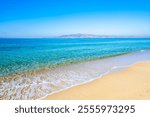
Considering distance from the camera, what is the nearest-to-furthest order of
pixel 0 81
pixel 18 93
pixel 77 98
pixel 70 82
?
pixel 77 98 → pixel 18 93 → pixel 70 82 → pixel 0 81

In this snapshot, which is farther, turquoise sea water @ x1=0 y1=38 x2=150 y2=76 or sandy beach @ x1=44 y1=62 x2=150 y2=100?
turquoise sea water @ x1=0 y1=38 x2=150 y2=76

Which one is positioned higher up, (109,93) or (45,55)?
(45,55)

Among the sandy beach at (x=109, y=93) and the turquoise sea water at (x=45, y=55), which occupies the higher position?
the turquoise sea water at (x=45, y=55)

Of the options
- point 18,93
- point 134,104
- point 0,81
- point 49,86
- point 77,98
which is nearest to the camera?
point 134,104

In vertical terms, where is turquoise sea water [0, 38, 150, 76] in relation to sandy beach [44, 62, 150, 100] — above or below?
above

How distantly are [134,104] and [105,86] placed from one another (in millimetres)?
2484

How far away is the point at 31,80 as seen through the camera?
945 cm

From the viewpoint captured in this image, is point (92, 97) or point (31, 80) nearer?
point (92, 97)

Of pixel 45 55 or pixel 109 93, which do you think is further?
pixel 45 55

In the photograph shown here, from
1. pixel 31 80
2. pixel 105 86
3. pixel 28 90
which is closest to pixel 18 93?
pixel 28 90

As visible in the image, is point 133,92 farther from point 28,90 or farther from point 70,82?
point 28,90

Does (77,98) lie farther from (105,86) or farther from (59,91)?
(105,86)

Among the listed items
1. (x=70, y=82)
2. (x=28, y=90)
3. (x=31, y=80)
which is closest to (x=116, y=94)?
(x=70, y=82)

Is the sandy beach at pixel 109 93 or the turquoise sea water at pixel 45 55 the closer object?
the sandy beach at pixel 109 93
